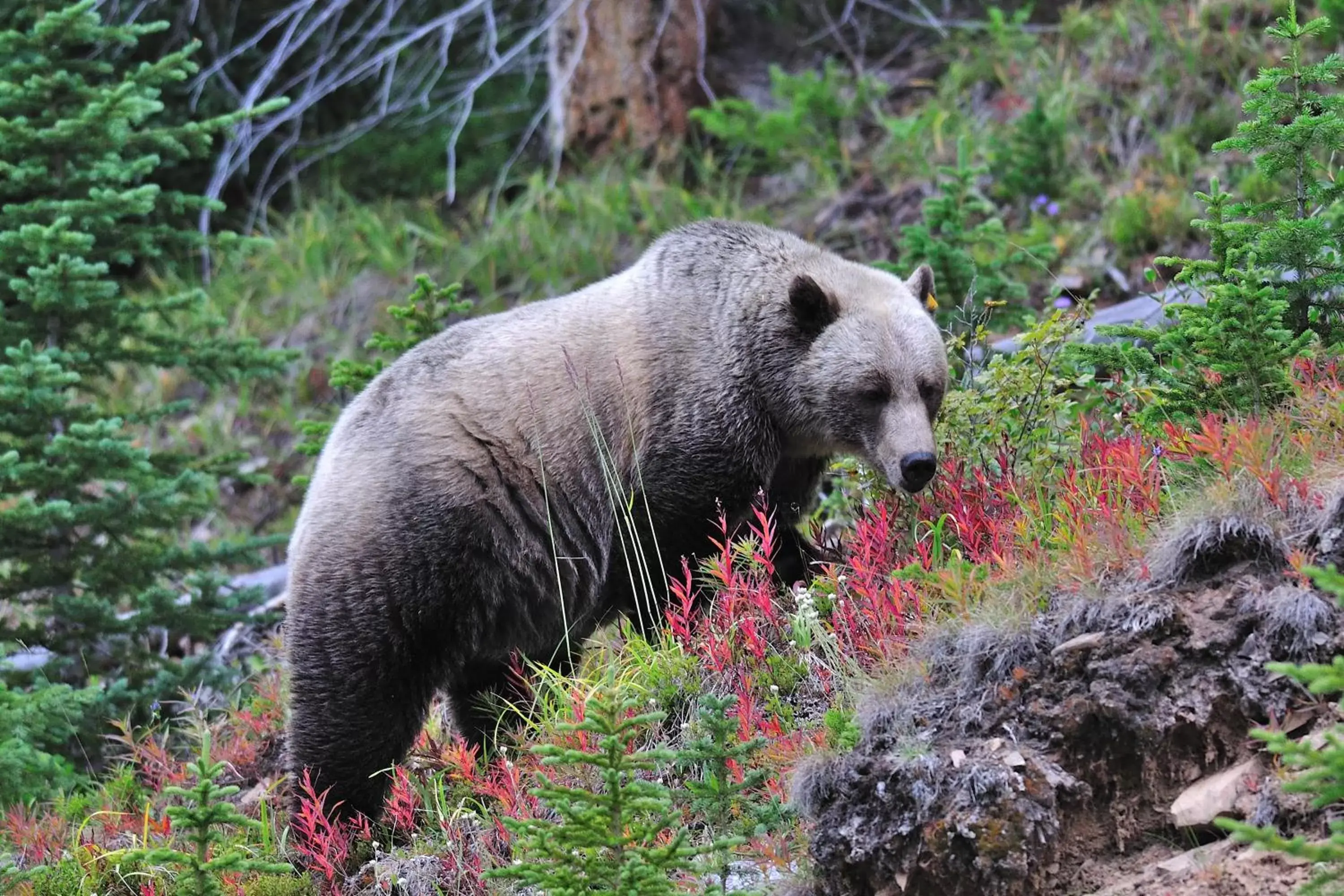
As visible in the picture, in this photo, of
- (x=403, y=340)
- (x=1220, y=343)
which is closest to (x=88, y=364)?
(x=403, y=340)

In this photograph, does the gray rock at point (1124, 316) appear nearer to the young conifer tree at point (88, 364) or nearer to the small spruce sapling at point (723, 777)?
the small spruce sapling at point (723, 777)

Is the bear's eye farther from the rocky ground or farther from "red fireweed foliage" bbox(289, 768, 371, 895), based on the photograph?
"red fireweed foliage" bbox(289, 768, 371, 895)

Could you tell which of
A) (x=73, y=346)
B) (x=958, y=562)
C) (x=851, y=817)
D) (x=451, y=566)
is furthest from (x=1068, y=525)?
(x=73, y=346)

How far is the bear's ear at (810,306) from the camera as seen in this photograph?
5414 mm

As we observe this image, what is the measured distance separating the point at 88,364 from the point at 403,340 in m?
1.79

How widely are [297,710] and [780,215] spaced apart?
22.4ft

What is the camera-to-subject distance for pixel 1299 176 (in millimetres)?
4699

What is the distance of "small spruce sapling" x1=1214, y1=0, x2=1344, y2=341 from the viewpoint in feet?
14.7

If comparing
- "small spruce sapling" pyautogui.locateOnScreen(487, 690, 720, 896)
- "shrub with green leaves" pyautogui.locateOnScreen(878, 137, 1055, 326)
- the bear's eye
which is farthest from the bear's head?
"small spruce sapling" pyautogui.locateOnScreen(487, 690, 720, 896)

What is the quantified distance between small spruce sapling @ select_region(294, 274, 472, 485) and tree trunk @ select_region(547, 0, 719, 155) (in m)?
4.40

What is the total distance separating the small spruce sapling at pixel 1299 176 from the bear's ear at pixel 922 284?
1439 millimetres

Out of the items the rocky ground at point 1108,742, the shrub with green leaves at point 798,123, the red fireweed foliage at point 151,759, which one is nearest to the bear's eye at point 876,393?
the rocky ground at point 1108,742

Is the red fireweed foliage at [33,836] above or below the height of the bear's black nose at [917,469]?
below

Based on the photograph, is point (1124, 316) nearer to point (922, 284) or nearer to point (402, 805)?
point (922, 284)
